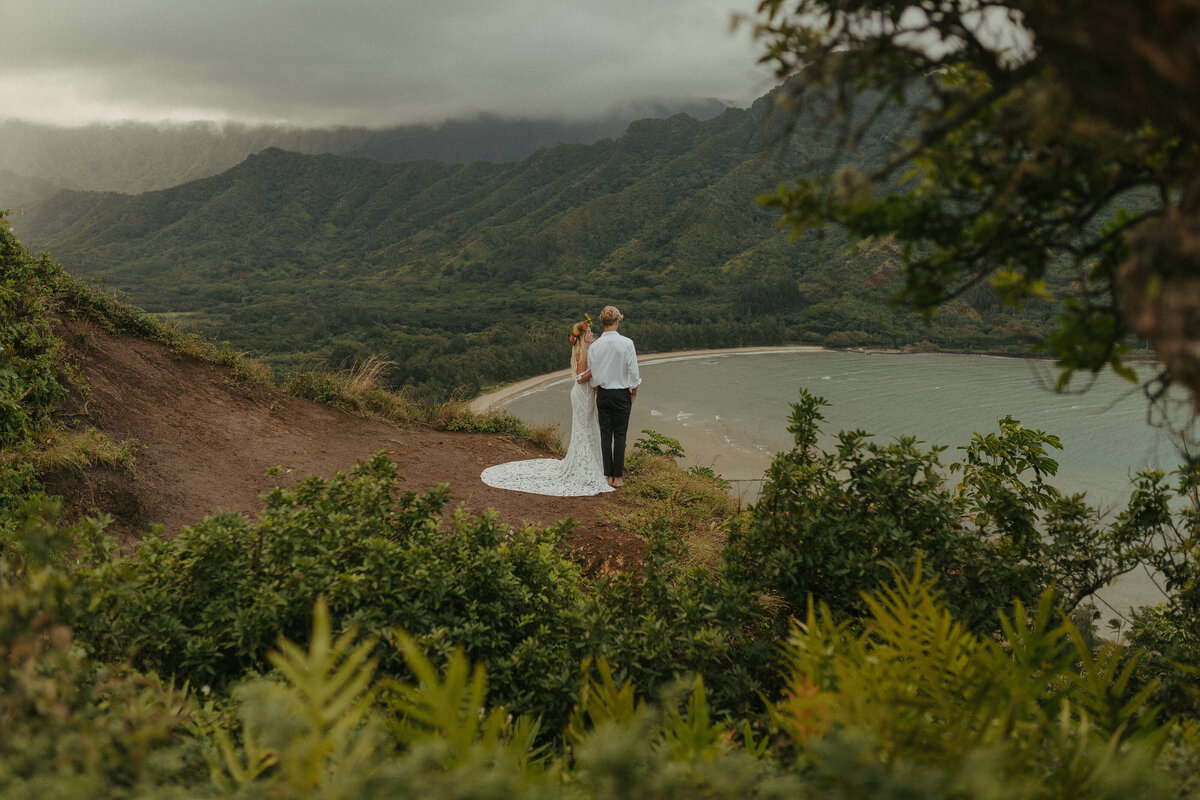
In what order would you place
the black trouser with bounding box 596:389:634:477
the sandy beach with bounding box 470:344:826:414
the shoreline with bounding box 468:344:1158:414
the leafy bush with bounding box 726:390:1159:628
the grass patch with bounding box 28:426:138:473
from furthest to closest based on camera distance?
1. the shoreline with bounding box 468:344:1158:414
2. the sandy beach with bounding box 470:344:826:414
3. the black trouser with bounding box 596:389:634:477
4. the grass patch with bounding box 28:426:138:473
5. the leafy bush with bounding box 726:390:1159:628

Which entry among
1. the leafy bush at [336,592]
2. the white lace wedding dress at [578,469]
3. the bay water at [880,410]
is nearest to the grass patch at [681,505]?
Answer: the white lace wedding dress at [578,469]

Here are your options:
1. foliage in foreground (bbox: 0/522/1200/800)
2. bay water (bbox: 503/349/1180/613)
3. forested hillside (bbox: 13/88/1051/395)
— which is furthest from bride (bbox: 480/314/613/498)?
foliage in foreground (bbox: 0/522/1200/800)

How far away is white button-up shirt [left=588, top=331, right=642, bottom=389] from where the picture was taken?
6902 mm

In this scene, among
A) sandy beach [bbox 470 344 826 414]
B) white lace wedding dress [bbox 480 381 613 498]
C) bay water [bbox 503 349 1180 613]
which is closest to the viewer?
white lace wedding dress [bbox 480 381 613 498]

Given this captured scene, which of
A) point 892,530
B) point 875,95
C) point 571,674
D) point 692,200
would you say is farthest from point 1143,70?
point 692,200

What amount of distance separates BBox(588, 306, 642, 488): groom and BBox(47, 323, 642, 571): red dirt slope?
0.56 m

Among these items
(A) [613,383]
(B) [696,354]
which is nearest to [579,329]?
(A) [613,383]

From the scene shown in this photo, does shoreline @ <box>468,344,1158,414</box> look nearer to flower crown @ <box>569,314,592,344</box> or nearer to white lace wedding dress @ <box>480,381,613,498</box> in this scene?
white lace wedding dress @ <box>480,381,613,498</box>

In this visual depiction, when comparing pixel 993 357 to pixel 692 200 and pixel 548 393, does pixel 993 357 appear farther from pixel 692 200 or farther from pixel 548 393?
pixel 692 200

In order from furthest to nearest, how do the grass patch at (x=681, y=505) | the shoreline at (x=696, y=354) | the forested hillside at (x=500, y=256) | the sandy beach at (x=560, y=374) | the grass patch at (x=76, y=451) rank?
the forested hillside at (x=500, y=256) → the shoreline at (x=696, y=354) → the sandy beach at (x=560, y=374) → the grass patch at (x=681, y=505) → the grass patch at (x=76, y=451)

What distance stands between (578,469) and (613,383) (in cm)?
129

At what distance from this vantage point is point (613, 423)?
736 cm

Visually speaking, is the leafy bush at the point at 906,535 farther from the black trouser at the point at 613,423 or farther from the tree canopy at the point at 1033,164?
the black trouser at the point at 613,423

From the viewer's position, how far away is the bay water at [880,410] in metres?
16.7
